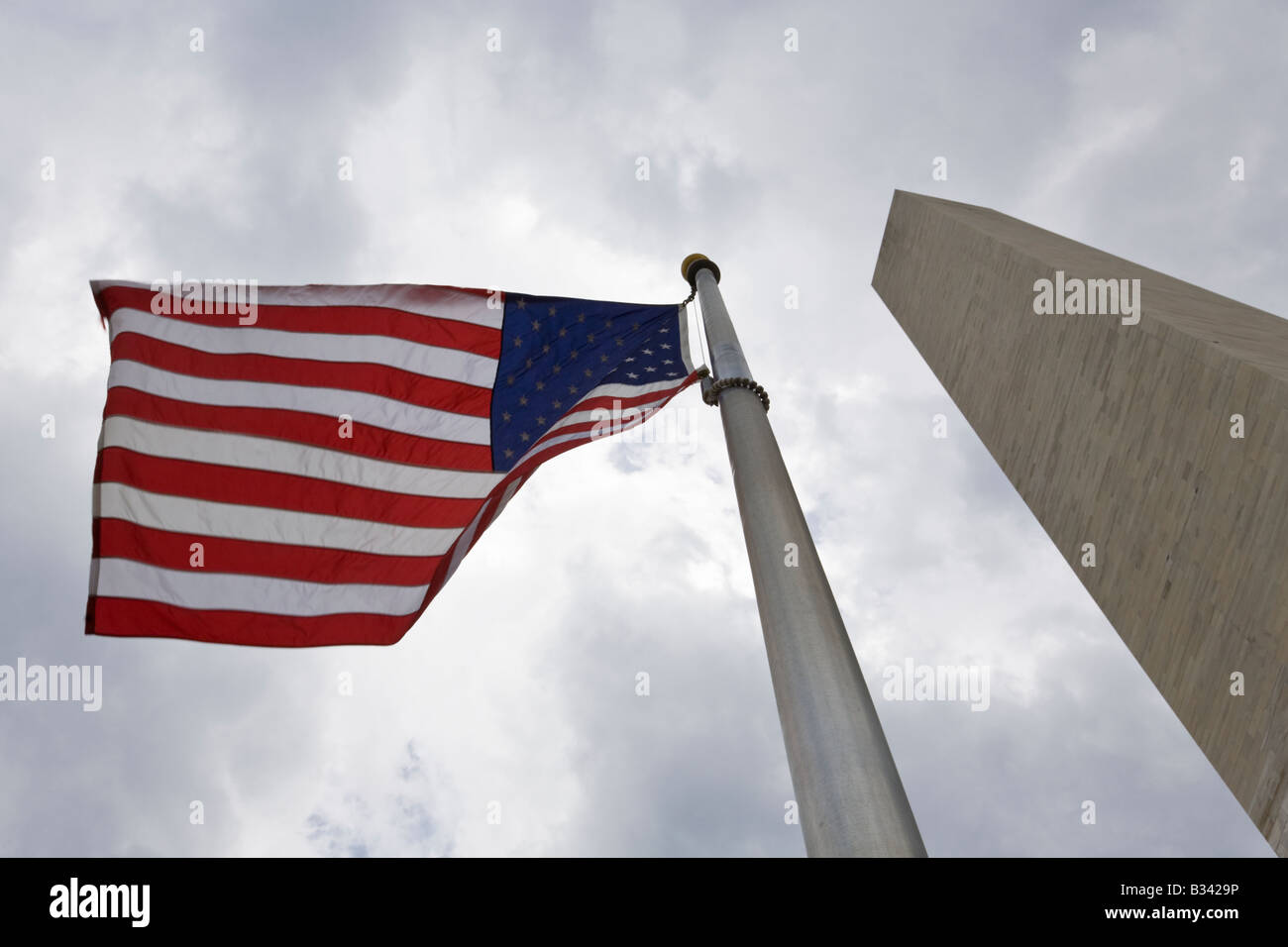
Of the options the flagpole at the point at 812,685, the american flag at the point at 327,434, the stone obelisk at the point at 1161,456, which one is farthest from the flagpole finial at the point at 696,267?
the stone obelisk at the point at 1161,456

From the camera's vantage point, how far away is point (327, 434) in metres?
7.02

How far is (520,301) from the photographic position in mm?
7672

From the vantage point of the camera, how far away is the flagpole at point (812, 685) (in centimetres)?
334

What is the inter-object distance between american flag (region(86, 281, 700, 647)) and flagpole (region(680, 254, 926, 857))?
204cm

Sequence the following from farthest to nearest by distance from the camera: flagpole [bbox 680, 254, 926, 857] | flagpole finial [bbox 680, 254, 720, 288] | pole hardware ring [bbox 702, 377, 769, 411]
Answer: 1. flagpole finial [bbox 680, 254, 720, 288]
2. pole hardware ring [bbox 702, 377, 769, 411]
3. flagpole [bbox 680, 254, 926, 857]

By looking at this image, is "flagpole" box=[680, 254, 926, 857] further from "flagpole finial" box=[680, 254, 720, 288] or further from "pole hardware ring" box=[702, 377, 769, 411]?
"flagpole finial" box=[680, 254, 720, 288]

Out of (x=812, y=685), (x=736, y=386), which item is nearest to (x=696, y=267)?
(x=736, y=386)

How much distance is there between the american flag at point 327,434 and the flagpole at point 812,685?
6.69 feet

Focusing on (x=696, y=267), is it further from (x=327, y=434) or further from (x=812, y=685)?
(x=812, y=685)

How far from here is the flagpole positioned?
3336 millimetres

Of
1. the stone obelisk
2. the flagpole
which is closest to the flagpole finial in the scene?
the flagpole

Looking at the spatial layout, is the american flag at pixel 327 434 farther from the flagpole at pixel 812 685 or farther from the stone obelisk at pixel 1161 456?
the stone obelisk at pixel 1161 456
